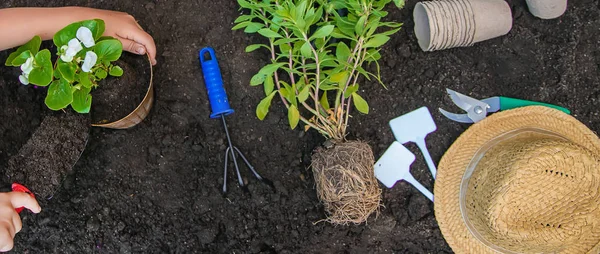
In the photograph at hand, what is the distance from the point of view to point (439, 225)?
1.56 m

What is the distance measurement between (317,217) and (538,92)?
0.84m

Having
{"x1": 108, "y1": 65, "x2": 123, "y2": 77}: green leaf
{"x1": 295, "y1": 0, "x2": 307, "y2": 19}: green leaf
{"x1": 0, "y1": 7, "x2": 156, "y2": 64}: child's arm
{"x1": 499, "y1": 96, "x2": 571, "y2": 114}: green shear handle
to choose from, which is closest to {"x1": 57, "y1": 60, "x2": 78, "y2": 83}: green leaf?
{"x1": 108, "y1": 65, "x2": 123, "y2": 77}: green leaf

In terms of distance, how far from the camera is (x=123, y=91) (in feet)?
4.69

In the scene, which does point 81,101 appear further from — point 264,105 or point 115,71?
point 264,105

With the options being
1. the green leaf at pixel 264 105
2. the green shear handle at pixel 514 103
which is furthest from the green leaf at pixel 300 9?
the green shear handle at pixel 514 103

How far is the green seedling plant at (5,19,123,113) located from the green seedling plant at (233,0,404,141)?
0.36m

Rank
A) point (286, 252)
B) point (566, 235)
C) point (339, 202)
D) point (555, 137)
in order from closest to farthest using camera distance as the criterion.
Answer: point (566, 235) → point (555, 137) → point (339, 202) → point (286, 252)

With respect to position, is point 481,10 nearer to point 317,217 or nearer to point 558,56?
point 558,56

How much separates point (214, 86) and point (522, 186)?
0.90 meters

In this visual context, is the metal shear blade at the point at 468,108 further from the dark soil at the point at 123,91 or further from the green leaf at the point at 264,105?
the dark soil at the point at 123,91

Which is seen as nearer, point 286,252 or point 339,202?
point 339,202

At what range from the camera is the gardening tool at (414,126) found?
1649mm

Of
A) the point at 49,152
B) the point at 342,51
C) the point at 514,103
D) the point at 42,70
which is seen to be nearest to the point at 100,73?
the point at 42,70

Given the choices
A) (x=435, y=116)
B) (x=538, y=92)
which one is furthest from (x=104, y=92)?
(x=538, y=92)
